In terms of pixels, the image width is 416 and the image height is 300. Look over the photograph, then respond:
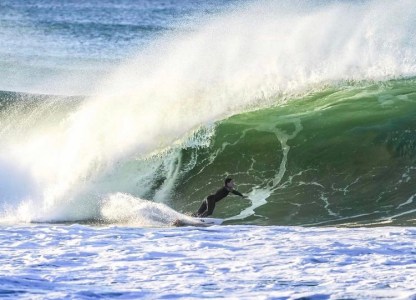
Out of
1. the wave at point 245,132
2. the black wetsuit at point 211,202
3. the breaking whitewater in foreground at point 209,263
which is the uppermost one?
the wave at point 245,132

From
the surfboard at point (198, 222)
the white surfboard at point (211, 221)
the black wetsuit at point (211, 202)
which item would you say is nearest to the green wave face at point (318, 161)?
the black wetsuit at point (211, 202)

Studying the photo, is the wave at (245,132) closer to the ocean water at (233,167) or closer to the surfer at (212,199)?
the ocean water at (233,167)

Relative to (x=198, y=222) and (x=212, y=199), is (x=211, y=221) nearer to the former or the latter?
(x=198, y=222)

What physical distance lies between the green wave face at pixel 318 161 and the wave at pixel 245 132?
0.03 meters

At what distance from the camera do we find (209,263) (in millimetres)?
11453

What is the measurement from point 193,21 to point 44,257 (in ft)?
108

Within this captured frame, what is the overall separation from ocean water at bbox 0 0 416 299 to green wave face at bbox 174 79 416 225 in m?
0.04

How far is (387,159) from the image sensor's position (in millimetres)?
16859

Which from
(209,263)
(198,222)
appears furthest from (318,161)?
(209,263)

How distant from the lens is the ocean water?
10969mm

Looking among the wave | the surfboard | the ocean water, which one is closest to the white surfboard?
the surfboard

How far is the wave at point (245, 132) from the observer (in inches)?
629

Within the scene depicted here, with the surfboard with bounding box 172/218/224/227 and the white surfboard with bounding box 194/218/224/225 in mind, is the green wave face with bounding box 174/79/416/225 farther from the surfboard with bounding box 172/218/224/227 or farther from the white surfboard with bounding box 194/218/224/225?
the surfboard with bounding box 172/218/224/227

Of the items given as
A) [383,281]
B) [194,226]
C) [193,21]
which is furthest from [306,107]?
[193,21]
